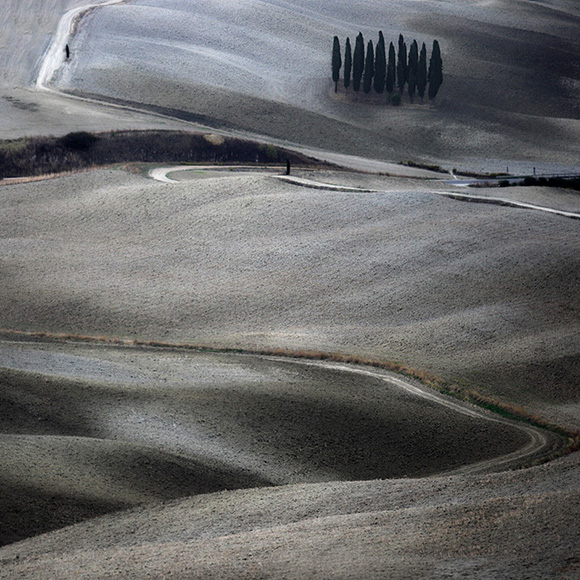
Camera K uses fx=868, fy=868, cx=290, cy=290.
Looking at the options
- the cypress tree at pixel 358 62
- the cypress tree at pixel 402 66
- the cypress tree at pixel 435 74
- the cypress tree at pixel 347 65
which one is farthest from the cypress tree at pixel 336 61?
the cypress tree at pixel 435 74

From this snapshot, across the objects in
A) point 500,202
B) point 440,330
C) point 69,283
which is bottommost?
point 69,283

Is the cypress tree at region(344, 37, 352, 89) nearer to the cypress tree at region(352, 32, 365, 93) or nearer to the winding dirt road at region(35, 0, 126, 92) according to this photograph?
the cypress tree at region(352, 32, 365, 93)

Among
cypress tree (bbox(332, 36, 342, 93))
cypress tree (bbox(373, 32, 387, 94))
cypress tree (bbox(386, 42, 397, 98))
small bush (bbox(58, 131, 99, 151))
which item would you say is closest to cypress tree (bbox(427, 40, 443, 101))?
cypress tree (bbox(386, 42, 397, 98))

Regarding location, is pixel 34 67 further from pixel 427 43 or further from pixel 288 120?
pixel 427 43

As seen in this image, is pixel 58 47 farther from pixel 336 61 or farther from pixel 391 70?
pixel 391 70

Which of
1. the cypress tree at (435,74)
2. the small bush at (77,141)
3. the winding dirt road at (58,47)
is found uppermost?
the cypress tree at (435,74)

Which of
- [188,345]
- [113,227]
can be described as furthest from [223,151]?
[188,345]

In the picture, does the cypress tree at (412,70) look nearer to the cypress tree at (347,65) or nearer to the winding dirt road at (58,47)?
the cypress tree at (347,65)
